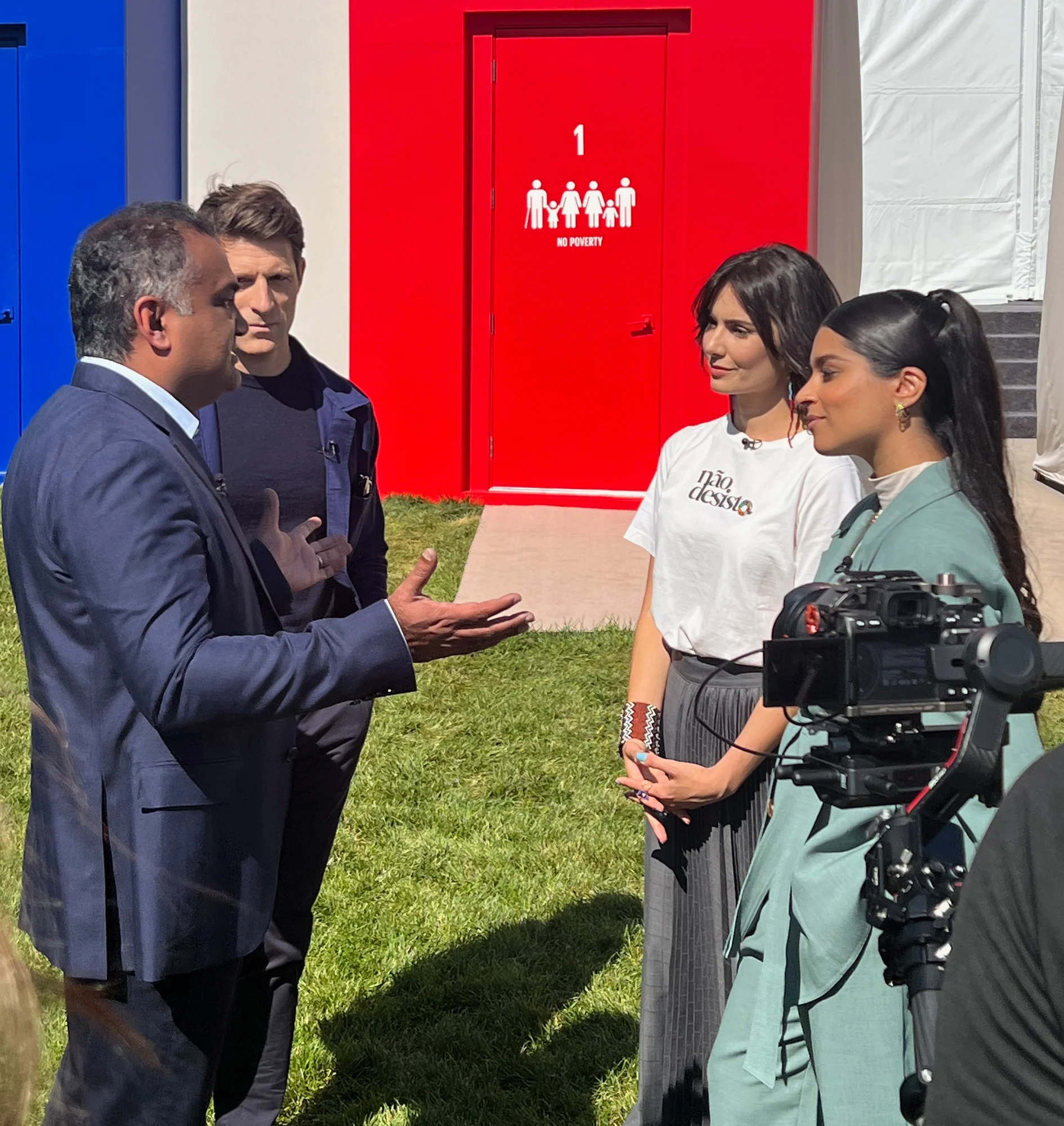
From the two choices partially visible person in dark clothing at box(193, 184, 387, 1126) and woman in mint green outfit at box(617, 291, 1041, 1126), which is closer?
woman in mint green outfit at box(617, 291, 1041, 1126)

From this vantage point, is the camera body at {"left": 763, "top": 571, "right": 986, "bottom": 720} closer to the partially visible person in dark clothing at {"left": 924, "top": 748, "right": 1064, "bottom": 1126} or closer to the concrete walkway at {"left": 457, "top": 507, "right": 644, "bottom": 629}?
the partially visible person in dark clothing at {"left": 924, "top": 748, "right": 1064, "bottom": 1126}

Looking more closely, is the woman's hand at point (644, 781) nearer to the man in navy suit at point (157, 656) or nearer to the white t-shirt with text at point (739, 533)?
the white t-shirt with text at point (739, 533)

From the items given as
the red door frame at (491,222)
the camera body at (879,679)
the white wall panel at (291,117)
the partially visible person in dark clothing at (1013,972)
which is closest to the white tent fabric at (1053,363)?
the red door frame at (491,222)

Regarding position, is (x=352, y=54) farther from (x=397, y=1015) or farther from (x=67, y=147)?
(x=397, y=1015)

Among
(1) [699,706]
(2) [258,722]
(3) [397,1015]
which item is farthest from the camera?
(3) [397,1015]

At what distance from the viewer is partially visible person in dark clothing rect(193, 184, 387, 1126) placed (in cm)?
331

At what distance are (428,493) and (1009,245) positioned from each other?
657 cm

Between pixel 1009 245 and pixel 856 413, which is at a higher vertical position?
pixel 1009 245

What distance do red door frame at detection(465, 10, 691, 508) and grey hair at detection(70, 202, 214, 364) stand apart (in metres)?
7.69

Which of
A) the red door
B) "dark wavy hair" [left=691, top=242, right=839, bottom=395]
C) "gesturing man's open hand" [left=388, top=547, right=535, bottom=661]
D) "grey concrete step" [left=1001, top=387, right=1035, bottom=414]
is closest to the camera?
"gesturing man's open hand" [left=388, top=547, right=535, bottom=661]

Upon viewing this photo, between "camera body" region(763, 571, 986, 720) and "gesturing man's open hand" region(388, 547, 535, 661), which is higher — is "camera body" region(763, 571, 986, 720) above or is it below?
above

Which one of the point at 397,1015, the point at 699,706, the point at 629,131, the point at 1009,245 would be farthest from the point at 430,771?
the point at 1009,245

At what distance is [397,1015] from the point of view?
4105 mm

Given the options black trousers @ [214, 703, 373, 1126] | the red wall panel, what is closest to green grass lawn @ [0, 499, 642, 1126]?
black trousers @ [214, 703, 373, 1126]
